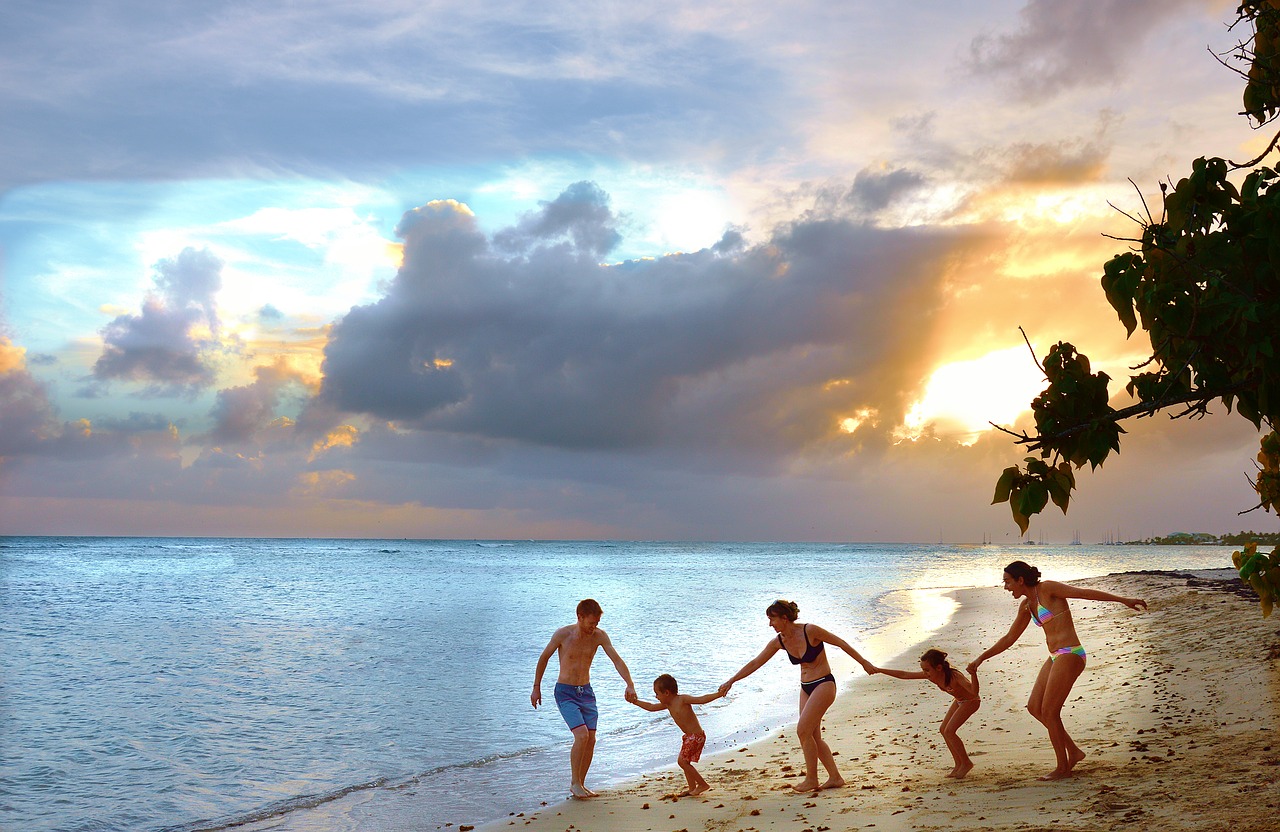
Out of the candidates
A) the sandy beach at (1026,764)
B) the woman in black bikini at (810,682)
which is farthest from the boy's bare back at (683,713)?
the sandy beach at (1026,764)

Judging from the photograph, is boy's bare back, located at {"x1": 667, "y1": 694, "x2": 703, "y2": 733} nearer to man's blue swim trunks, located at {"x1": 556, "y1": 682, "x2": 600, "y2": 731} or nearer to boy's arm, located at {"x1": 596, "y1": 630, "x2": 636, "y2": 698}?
boy's arm, located at {"x1": 596, "y1": 630, "x2": 636, "y2": 698}

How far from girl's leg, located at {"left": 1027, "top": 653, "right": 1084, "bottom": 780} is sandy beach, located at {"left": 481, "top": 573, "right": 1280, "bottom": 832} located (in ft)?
0.54

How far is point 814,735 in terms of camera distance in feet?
28.2

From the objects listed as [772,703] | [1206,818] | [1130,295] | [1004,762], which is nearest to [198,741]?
[772,703]

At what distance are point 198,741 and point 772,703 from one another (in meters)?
9.04

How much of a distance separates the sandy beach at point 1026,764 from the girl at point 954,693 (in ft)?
0.74

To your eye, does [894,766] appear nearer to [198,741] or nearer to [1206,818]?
[1206,818]

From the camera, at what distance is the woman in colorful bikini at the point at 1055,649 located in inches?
315

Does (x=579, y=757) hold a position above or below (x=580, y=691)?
below

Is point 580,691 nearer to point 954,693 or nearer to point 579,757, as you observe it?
point 579,757

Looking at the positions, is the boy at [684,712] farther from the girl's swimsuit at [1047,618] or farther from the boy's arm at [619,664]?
the girl's swimsuit at [1047,618]

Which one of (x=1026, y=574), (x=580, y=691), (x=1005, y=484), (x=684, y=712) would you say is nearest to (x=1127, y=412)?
(x=1005, y=484)

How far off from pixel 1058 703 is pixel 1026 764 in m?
1.18

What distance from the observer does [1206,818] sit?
6.38m
